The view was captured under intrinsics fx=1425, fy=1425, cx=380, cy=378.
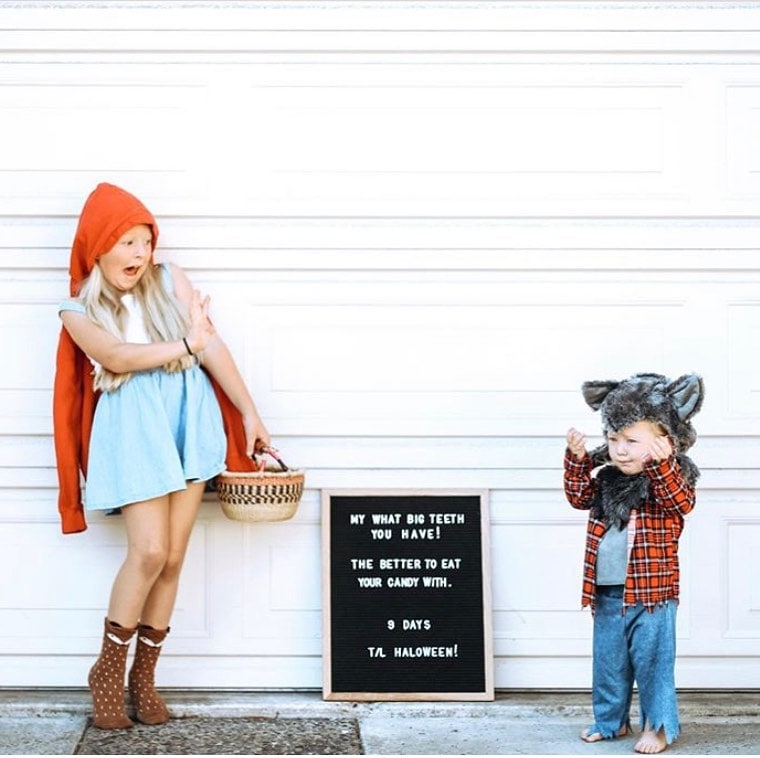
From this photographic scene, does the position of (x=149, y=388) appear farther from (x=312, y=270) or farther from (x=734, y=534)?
(x=734, y=534)

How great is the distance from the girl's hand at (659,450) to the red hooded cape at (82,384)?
1132mm

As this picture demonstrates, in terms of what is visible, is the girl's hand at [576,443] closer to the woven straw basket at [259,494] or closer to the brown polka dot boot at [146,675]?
the woven straw basket at [259,494]

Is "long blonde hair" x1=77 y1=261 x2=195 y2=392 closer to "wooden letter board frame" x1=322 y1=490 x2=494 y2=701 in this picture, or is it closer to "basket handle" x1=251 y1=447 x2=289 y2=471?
"basket handle" x1=251 y1=447 x2=289 y2=471

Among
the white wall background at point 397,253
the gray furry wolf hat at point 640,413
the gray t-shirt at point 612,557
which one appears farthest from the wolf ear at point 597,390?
the white wall background at point 397,253

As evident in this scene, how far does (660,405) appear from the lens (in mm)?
3650

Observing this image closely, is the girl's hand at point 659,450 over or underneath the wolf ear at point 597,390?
underneath

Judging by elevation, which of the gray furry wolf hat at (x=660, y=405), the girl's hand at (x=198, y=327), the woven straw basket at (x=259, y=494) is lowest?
the woven straw basket at (x=259, y=494)

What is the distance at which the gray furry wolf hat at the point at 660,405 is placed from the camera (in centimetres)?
365

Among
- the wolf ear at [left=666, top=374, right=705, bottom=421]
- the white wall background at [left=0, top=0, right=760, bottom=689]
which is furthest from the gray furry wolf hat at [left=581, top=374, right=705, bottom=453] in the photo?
the white wall background at [left=0, top=0, right=760, bottom=689]

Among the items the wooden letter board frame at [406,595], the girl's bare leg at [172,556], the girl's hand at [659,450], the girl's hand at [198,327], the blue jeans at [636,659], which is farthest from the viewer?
the wooden letter board frame at [406,595]

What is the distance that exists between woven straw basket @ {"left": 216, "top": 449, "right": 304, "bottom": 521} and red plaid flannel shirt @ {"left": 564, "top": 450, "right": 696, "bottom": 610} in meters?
0.77

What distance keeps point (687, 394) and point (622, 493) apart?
0.31 m

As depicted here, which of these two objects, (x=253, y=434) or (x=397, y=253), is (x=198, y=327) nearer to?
(x=253, y=434)

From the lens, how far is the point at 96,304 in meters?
3.89
